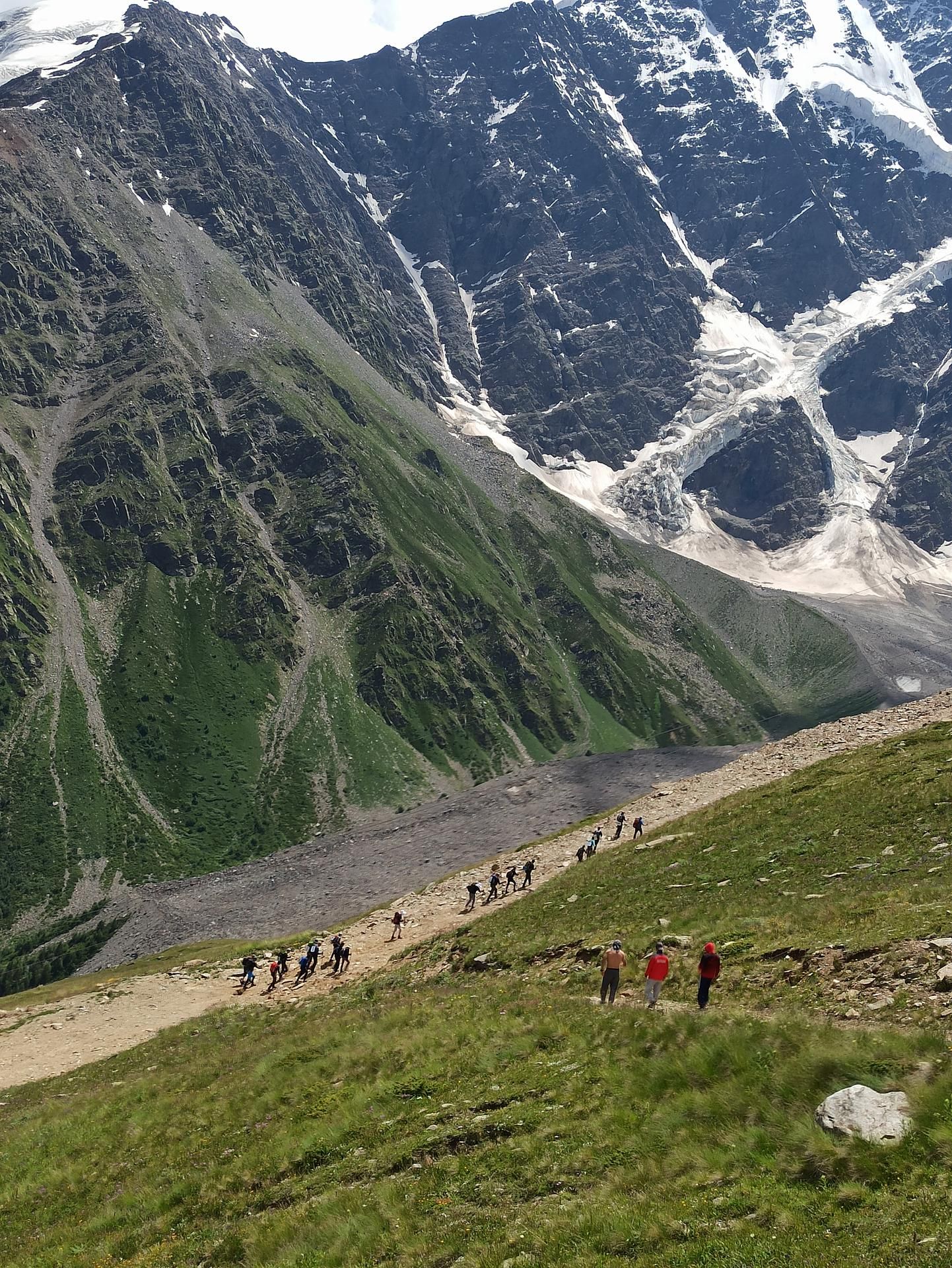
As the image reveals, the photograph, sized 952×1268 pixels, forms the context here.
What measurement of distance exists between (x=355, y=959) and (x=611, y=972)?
28.6 metres

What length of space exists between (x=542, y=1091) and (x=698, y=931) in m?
10.7

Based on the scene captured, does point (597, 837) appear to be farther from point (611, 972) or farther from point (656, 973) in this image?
point (656, 973)

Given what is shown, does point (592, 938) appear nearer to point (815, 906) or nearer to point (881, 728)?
point (815, 906)

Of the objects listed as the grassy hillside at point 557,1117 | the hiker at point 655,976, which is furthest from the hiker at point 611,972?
the hiker at point 655,976

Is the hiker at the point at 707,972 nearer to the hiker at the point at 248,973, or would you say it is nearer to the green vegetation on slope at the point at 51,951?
the hiker at the point at 248,973

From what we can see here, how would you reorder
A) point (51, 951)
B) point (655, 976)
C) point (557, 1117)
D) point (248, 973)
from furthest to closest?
1. point (51, 951)
2. point (248, 973)
3. point (655, 976)
4. point (557, 1117)

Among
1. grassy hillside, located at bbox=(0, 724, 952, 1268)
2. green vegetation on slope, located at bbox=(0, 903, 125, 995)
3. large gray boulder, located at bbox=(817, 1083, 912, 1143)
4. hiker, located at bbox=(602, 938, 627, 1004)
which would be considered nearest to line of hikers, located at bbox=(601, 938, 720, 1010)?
hiker, located at bbox=(602, 938, 627, 1004)

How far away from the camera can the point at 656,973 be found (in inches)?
1000

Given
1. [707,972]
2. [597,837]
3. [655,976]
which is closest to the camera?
[707,972]

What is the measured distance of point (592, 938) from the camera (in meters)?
35.1

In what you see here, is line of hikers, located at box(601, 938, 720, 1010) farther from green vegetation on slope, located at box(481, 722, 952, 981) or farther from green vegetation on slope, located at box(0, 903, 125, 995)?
green vegetation on slope, located at box(0, 903, 125, 995)

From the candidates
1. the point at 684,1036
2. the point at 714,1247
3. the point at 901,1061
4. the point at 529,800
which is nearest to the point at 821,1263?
the point at 714,1247

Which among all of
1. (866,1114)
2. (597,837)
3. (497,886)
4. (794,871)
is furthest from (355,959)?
(866,1114)

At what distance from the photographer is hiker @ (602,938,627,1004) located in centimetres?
2677
